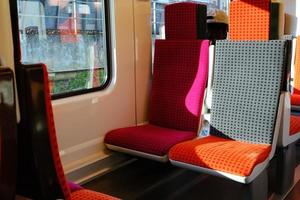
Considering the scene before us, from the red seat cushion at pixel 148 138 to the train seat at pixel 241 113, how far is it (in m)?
0.17

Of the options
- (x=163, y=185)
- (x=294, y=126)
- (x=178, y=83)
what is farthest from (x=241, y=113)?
(x=163, y=185)

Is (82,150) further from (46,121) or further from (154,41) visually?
(46,121)

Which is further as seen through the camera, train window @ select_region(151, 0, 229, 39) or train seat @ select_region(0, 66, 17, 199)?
train window @ select_region(151, 0, 229, 39)

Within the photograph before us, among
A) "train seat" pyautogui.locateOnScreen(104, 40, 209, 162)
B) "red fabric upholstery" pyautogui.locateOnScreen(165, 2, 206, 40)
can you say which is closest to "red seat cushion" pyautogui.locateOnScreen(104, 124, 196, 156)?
"train seat" pyautogui.locateOnScreen(104, 40, 209, 162)

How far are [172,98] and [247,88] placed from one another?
0.69 meters

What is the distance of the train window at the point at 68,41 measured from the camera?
2.14 metres

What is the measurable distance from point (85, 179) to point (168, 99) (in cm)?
92

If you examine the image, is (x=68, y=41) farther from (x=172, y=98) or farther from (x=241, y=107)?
(x=241, y=107)

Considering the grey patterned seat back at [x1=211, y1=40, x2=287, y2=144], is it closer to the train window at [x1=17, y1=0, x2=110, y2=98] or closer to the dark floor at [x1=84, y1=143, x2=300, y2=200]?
the dark floor at [x1=84, y1=143, x2=300, y2=200]

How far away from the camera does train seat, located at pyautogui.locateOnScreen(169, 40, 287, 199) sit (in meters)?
1.95

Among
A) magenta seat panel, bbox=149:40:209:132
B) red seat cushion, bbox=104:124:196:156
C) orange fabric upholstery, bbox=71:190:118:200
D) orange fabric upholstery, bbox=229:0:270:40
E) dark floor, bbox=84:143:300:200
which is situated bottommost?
dark floor, bbox=84:143:300:200

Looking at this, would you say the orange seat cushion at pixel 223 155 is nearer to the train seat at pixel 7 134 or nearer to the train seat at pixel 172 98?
the train seat at pixel 172 98

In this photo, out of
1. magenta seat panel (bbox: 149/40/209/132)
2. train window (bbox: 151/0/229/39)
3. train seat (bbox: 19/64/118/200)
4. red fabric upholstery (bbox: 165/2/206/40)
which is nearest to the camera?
train seat (bbox: 19/64/118/200)

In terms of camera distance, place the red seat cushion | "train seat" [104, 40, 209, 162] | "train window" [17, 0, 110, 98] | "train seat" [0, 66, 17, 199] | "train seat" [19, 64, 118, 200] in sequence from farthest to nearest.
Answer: "train seat" [104, 40, 209, 162], the red seat cushion, "train window" [17, 0, 110, 98], "train seat" [19, 64, 118, 200], "train seat" [0, 66, 17, 199]
